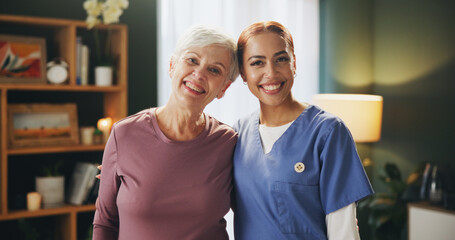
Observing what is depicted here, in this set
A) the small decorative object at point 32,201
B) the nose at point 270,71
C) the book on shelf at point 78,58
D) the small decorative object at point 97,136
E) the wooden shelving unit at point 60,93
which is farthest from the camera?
the small decorative object at point 97,136

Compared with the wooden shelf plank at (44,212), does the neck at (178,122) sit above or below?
above

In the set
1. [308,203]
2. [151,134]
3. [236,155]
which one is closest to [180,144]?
[151,134]

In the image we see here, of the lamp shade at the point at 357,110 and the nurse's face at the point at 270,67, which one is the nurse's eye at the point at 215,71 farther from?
the lamp shade at the point at 357,110

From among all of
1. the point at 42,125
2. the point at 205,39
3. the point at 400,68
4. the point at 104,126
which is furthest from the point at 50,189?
the point at 400,68

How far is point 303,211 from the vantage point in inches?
49.6

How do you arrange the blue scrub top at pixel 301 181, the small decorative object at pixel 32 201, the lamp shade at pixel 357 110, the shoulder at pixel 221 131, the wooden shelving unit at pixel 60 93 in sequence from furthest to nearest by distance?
the lamp shade at pixel 357 110, the small decorative object at pixel 32 201, the wooden shelving unit at pixel 60 93, the shoulder at pixel 221 131, the blue scrub top at pixel 301 181

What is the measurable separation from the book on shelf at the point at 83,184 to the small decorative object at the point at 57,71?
0.53 metres

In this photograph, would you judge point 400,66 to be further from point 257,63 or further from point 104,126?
point 257,63

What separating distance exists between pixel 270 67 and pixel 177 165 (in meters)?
0.41

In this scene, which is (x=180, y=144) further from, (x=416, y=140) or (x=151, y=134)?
(x=416, y=140)

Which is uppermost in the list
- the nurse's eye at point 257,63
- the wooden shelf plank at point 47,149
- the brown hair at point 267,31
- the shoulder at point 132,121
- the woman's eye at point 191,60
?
the brown hair at point 267,31

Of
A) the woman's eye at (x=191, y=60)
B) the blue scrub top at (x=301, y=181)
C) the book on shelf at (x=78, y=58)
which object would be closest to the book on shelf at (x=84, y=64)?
the book on shelf at (x=78, y=58)

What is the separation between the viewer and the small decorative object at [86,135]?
8.91ft

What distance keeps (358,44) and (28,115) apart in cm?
270
